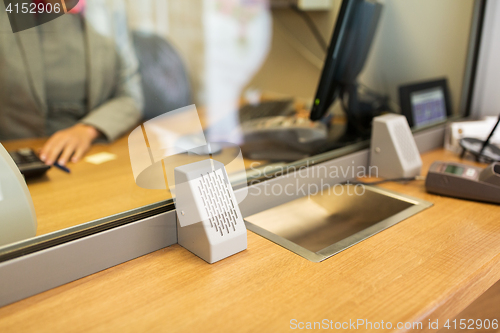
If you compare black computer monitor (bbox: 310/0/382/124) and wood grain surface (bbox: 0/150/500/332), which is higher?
black computer monitor (bbox: 310/0/382/124)

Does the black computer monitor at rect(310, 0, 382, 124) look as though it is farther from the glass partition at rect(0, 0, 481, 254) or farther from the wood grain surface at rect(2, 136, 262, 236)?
the wood grain surface at rect(2, 136, 262, 236)

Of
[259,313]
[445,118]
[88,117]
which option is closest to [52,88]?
[88,117]

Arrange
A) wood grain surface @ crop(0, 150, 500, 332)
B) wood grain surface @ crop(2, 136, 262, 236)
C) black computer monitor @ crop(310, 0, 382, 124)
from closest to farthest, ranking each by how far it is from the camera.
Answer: wood grain surface @ crop(0, 150, 500, 332), wood grain surface @ crop(2, 136, 262, 236), black computer monitor @ crop(310, 0, 382, 124)

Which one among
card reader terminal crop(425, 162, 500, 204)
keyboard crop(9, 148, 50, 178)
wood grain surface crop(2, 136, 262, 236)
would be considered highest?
keyboard crop(9, 148, 50, 178)

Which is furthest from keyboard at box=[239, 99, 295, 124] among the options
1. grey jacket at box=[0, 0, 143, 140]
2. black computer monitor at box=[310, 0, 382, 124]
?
grey jacket at box=[0, 0, 143, 140]

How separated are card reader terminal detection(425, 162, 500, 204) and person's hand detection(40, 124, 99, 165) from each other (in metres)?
0.84

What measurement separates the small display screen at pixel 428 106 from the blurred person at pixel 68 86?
3.06 ft

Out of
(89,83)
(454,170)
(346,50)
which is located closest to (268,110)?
(346,50)

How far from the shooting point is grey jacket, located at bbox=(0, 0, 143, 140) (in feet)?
2.54

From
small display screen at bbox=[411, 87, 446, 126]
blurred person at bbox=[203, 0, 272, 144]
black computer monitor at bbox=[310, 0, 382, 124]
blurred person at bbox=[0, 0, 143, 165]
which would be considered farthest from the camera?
blurred person at bbox=[203, 0, 272, 144]

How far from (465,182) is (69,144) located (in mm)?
945

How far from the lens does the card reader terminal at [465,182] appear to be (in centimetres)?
82

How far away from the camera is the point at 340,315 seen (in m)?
0.49

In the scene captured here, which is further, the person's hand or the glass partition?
the person's hand
